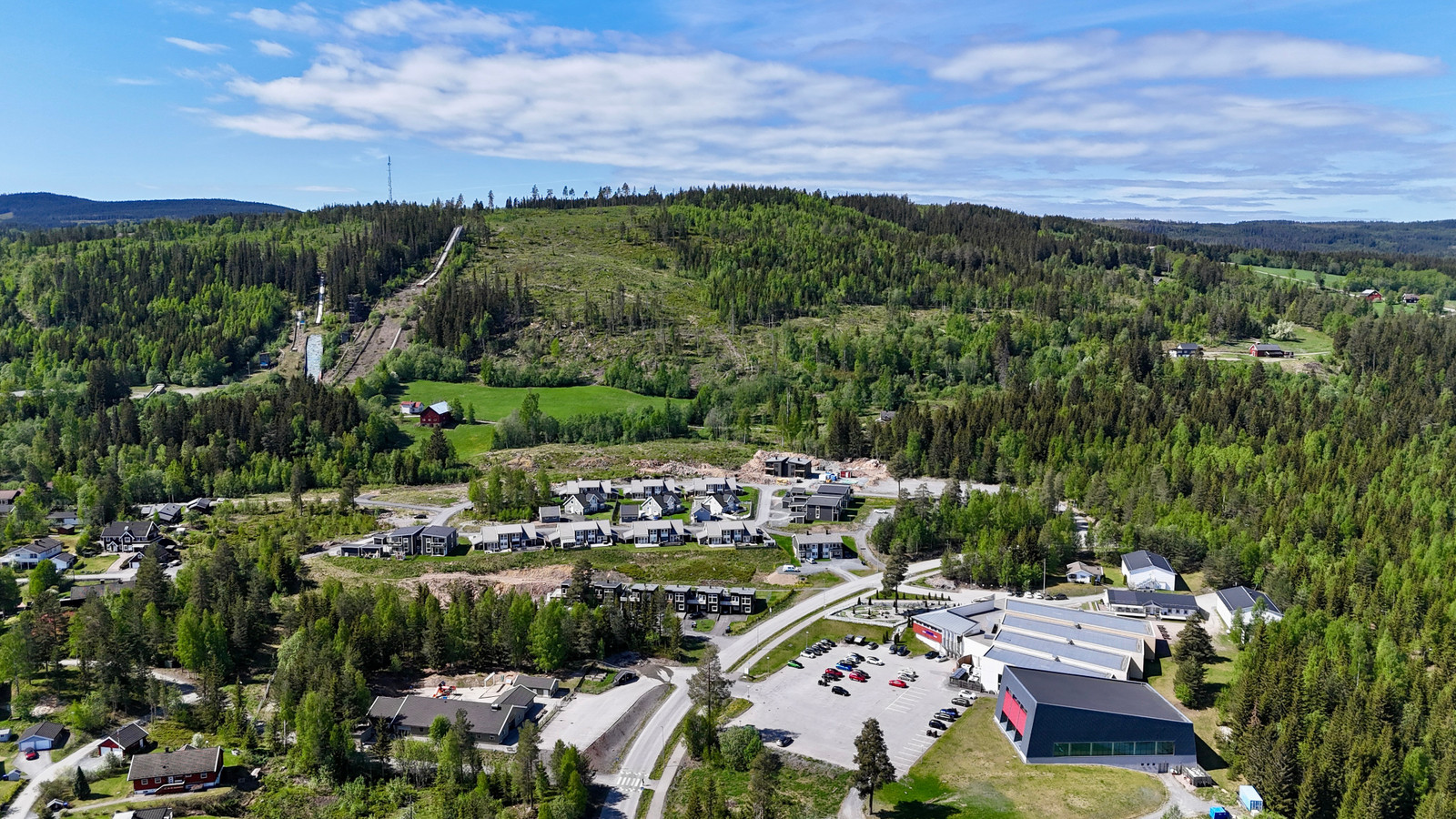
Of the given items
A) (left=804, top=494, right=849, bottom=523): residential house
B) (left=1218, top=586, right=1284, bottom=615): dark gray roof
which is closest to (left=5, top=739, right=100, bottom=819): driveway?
(left=804, top=494, right=849, bottom=523): residential house

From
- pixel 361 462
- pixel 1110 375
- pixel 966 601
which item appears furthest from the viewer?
pixel 1110 375

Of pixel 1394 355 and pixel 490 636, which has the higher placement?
pixel 1394 355

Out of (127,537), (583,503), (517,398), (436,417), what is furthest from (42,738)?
(517,398)

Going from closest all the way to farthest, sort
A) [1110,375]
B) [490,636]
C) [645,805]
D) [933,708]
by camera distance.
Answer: [645,805]
[933,708]
[490,636]
[1110,375]

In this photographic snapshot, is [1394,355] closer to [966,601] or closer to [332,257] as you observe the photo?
[966,601]

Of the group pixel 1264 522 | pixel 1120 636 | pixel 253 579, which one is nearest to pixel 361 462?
pixel 253 579

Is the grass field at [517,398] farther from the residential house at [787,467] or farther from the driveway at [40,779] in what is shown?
the driveway at [40,779]
